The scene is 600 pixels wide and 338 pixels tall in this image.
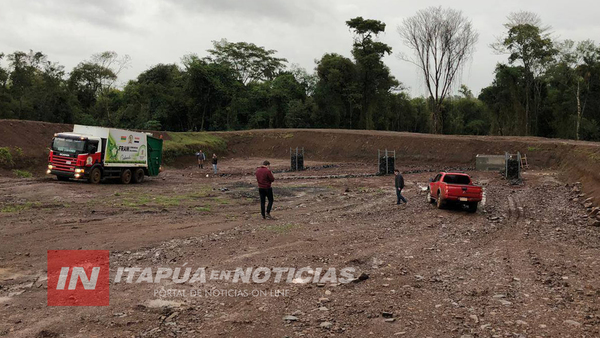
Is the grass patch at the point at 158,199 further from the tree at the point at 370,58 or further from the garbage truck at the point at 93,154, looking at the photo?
the tree at the point at 370,58

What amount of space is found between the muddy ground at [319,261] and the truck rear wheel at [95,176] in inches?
112

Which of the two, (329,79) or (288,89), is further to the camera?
(288,89)

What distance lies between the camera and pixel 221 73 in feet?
198

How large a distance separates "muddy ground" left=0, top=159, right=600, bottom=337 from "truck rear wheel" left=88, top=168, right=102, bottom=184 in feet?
9.30

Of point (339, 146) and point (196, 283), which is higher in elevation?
point (339, 146)

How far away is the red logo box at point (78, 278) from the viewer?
6.61m

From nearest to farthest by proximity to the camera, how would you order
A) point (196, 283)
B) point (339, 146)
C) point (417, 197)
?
point (196, 283)
point (417, 197)
point (339, 146)

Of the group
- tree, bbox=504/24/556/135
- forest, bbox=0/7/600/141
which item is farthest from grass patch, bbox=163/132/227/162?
tree, bbox=504/24/556/135

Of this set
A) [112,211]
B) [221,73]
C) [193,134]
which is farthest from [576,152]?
[221,73]

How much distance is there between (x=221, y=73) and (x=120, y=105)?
1637 cm

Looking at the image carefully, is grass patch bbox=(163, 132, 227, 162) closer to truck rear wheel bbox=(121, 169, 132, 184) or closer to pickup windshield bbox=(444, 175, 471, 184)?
truck rear wheel bbox=(121, 169, 132, 184)

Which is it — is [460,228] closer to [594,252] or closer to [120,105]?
[594,252]

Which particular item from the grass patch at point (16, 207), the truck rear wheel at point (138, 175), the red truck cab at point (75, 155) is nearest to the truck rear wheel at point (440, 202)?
the grass patch at point (16, 207)

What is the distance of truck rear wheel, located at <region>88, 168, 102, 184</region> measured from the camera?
2269 cm
